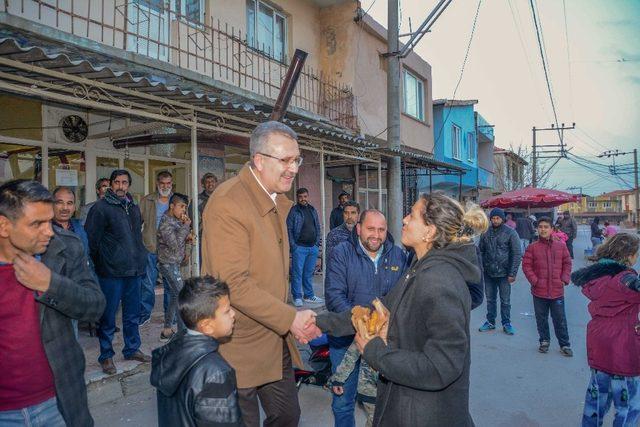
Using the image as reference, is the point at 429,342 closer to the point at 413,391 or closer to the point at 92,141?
the point at 413,391

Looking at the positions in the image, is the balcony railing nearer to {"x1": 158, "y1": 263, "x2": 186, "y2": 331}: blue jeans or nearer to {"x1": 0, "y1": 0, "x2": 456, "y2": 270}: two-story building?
{"x1": 0, "y1": 0, "x2": 456, "y2": 270}: two-story building

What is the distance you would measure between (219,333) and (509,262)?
237 inches

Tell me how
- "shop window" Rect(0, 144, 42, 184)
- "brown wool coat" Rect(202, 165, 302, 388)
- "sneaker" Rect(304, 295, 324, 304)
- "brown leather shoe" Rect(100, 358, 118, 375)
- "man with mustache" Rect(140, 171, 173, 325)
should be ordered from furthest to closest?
"sneaker" Rect(304, 295, 324, 304) → "shop window" Rect(0, 144, 42, 184) → "man with mustache" Rect(140, 171, 173, 325) → "brown leather shoe" Rect(100, 358, 118, 375) → "brown wool coat" Rect(202, 165, 302, 388)

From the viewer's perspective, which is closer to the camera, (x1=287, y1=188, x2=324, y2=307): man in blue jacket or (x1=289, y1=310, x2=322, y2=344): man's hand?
(x1=289, y1=310, x2=322, y2=344): man's hand

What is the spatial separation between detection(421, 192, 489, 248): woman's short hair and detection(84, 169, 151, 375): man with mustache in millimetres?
3670

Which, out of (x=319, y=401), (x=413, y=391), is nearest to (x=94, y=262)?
(x=319, y=401)

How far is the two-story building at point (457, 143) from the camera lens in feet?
63.6

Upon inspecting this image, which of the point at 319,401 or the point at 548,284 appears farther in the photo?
the point at 548,284

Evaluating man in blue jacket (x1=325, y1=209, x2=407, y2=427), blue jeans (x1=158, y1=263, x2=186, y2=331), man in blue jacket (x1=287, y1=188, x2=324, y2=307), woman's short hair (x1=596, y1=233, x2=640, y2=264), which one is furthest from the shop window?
woman's short hair (x1=596, y1=233, x2=640, y2=264)

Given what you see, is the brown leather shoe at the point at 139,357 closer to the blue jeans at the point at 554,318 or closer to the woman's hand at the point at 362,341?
the woman's hand at the point at 362,341

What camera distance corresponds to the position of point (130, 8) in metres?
7.44

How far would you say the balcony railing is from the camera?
6.35 metres

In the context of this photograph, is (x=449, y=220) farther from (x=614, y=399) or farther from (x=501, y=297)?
(x=501, y=297)

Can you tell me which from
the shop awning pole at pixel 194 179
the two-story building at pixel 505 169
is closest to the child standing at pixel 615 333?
the shop awning pole at pixel 194 179
